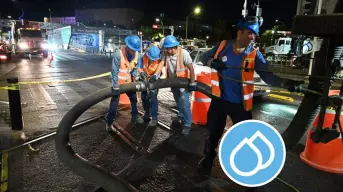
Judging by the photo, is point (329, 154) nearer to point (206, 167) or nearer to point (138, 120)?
point (206, 167)

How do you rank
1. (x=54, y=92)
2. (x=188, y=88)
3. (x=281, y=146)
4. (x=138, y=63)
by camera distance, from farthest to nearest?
(x=54, y=92) → (x=138, y=63) → (x=188, y=88) → (x=281, y=146)

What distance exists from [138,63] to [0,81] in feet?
26.1

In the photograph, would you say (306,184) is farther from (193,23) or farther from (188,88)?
(193,23)

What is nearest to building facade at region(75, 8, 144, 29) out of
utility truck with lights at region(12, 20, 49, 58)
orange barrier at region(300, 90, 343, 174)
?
utility truck with lights at region(12, 20, 49, 58)

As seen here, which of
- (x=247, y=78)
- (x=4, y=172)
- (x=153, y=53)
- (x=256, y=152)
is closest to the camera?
(x=256, y=152)

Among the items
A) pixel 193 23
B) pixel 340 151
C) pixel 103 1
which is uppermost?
pixel 103 1

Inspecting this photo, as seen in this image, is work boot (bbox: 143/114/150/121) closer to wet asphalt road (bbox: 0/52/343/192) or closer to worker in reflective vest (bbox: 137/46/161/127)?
worker in reflective vest (bbox: 137/46/161/127)

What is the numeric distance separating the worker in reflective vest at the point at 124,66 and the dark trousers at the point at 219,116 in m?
2.11

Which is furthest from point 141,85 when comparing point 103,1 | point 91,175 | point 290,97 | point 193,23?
point 103,1

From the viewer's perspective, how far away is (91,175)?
3344 millimetres

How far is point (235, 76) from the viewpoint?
319 centimetres

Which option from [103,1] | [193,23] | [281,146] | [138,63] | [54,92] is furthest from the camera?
[103,1]

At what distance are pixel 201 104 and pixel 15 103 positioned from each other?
353 cm

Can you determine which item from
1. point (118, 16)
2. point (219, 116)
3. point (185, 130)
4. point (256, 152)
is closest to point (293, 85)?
point (256, 152)
